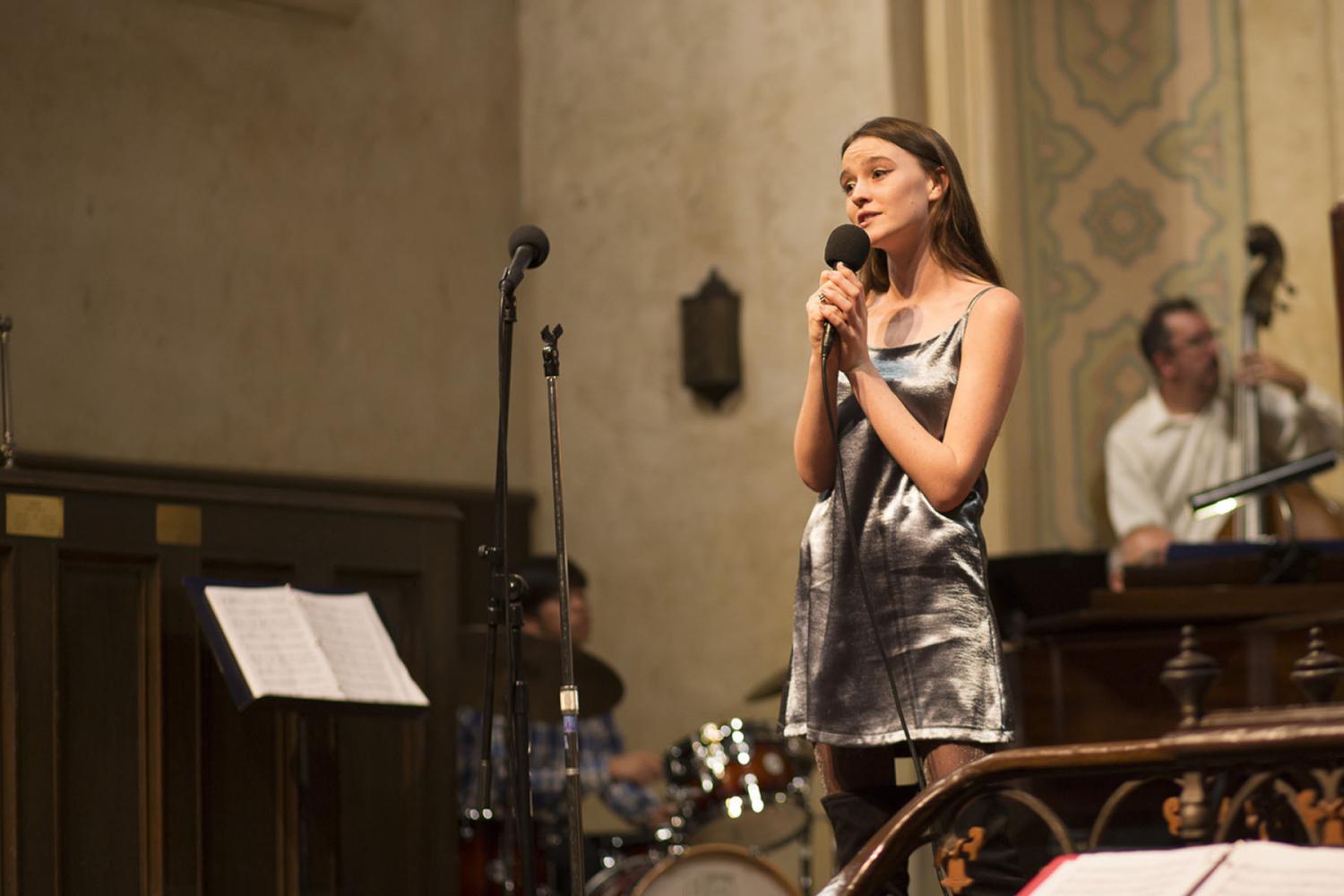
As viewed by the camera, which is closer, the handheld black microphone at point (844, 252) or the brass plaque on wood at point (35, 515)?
the handheld black microphone at point (844, 252)

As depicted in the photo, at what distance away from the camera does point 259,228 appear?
7.14 metres

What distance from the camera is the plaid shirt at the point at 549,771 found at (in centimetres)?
581

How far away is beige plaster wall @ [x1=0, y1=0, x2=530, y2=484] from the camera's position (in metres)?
6.57

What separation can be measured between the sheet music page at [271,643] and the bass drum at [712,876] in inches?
67.5

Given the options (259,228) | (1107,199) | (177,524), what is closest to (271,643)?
(177,524)

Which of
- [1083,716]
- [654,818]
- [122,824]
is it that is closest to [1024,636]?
[1083,716]

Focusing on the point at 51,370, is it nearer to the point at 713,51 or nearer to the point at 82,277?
the point at 82,277

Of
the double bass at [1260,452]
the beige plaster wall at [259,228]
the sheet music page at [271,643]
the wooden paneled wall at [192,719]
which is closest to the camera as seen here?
the wooden paneled wall at [192,719]

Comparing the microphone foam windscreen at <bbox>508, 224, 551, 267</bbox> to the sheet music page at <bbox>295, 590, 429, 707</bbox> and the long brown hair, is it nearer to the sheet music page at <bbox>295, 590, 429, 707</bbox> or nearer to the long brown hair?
the long brown hair

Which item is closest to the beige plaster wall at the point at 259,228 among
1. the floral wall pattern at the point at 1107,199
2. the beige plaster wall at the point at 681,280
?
the beige plaster wall at the point at 681,280

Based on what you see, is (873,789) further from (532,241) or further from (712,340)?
(712,340)

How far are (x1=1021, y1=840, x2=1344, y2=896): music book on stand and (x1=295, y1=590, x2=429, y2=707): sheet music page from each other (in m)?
2.25

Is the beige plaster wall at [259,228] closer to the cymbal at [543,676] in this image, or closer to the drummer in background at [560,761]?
the drummer in background at [560,761]

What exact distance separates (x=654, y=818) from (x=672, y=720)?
4.85 feet
